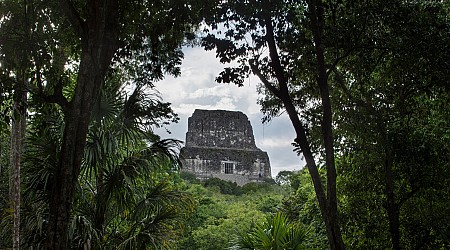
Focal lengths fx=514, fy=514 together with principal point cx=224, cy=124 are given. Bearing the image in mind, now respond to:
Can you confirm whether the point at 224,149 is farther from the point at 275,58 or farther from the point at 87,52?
the point at 87,52

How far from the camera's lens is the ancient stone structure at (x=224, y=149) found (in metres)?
38.2

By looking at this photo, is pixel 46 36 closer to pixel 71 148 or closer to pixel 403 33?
pixel 71 148

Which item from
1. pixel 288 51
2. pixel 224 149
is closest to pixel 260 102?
pixel 288 51

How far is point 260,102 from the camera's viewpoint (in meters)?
7.49

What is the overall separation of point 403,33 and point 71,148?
12.4 ft

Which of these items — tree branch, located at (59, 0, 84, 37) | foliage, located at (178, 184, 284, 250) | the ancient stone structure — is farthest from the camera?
the ancient stone structure

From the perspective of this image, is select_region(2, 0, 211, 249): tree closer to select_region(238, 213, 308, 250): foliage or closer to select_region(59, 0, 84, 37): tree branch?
select_region(59, 0, 84, 37): tree branch

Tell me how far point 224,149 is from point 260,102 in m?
31.7

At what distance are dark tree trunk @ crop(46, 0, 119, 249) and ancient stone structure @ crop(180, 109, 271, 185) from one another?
3239 centimetres

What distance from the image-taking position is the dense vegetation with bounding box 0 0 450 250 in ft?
18.2

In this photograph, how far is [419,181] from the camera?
7.27m

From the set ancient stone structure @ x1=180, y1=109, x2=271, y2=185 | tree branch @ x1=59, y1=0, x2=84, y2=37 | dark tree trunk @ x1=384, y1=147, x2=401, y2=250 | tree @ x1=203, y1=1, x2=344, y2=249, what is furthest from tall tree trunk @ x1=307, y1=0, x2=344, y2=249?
ancient stone structure @ x1=180, y1=109, x2=271, y2=185

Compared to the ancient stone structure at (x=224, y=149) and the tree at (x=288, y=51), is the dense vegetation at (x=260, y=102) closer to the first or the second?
the tree at (x=288, y=51)

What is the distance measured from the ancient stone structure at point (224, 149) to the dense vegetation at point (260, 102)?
29.3 m
